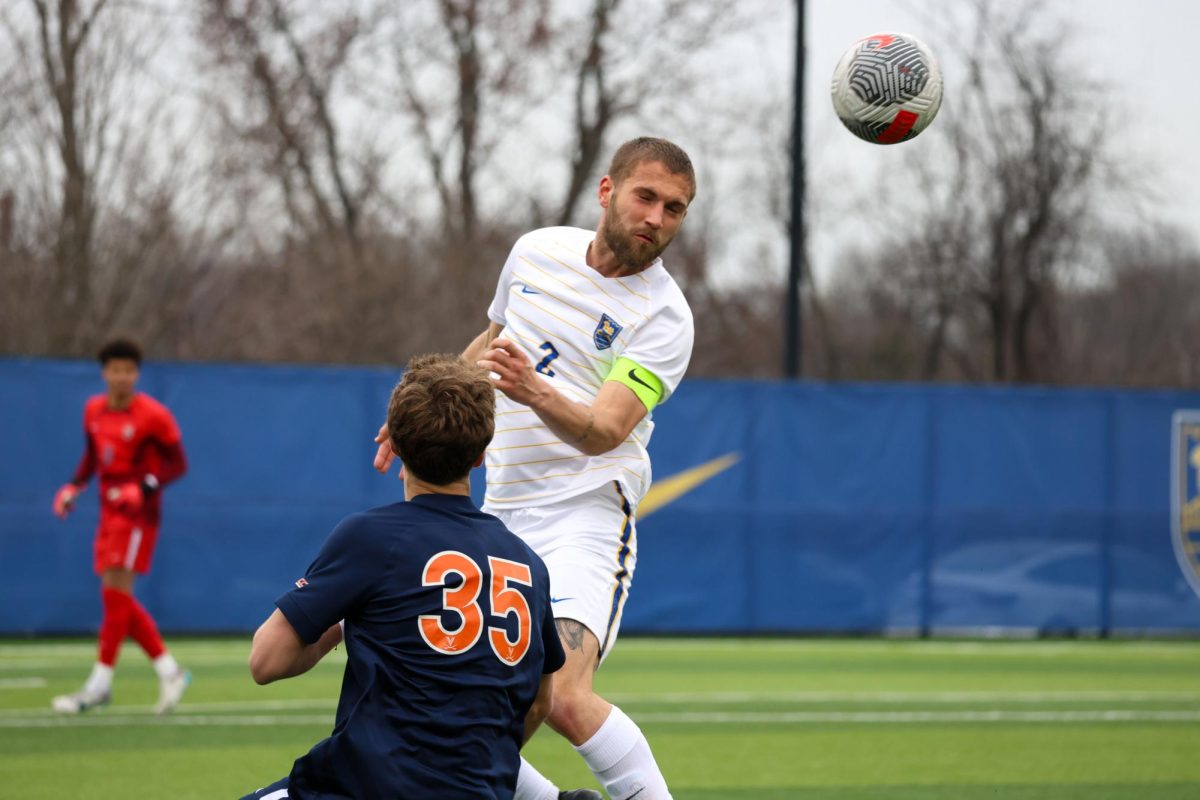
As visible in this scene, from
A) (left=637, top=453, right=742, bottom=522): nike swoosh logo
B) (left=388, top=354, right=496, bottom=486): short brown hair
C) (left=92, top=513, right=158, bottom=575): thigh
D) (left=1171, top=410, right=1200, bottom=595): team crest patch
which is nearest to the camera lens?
(left=388, top=354, right=496, bottom=486): short brown hair

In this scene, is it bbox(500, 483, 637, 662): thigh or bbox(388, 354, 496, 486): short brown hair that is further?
bbox(500, 483, 637, 662): thigh

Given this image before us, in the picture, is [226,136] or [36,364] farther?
[226,136]

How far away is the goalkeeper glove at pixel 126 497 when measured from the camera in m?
9.83

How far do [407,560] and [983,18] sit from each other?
920 inches

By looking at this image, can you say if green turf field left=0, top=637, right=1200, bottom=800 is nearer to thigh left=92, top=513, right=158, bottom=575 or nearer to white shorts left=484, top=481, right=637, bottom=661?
thigh left=92, top=513, right=158, bottom=575

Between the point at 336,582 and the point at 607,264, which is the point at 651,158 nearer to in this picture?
the point at 607,264

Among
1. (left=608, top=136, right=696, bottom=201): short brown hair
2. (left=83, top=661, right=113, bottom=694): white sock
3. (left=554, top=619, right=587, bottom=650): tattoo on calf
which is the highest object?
(left=608, top=136, right=696, bottom=201): short brown hair

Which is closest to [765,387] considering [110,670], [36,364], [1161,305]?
[36,364]

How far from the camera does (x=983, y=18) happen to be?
25438 millimetres

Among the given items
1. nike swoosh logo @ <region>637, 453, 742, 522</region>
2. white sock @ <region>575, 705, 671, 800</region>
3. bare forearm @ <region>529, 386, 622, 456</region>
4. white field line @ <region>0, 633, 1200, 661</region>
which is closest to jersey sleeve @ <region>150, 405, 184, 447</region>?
white field line @ <region>0, 633, 1200, 661</region>

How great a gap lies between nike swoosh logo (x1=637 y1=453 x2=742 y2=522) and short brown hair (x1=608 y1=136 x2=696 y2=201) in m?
9.75

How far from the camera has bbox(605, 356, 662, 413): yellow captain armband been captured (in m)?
5.22

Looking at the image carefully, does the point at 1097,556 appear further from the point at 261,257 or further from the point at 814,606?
the point at 261,257

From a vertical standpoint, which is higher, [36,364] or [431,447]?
[431,447]
